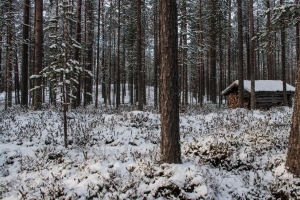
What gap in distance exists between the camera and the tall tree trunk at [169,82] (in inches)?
210

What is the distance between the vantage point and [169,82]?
5.36 m

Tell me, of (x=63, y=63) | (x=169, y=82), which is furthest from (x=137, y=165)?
(x=63, y=63)

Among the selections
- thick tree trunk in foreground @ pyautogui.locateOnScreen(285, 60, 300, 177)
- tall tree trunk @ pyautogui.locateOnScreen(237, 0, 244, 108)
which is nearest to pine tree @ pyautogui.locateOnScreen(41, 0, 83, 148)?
thick tree trunk in foreground @ pyautogui.locateOnScreen(285, 60, 300, 177)

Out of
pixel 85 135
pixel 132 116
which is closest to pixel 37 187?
pixel 85 135

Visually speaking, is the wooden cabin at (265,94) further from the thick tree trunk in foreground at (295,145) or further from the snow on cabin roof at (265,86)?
the thick tree trunk in foreground at (295,145)

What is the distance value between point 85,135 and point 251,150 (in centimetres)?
533

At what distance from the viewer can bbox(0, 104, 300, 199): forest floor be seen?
483cm

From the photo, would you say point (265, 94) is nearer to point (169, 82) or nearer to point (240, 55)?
point (240, 55)

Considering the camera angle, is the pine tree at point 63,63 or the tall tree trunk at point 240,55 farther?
the tall tree trunk at point 240,55

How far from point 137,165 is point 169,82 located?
88.2 inches

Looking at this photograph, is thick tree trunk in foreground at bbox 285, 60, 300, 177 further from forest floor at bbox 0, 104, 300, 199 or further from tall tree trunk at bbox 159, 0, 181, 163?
tall tree trunk at bbox 159, 0, 181, 163

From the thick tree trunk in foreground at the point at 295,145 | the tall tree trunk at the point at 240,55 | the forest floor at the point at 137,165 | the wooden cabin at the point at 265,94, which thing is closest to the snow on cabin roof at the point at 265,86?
the wooden cabin at the point at 265,94

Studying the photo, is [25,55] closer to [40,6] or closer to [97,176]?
[40,6]

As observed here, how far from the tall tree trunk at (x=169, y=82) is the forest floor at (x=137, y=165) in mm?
448
